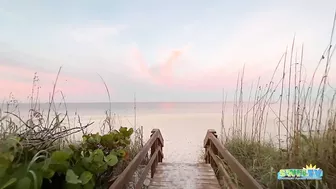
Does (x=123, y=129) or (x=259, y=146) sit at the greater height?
(x=123, y=129)

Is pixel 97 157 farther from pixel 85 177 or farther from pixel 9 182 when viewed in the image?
pixel 9 182

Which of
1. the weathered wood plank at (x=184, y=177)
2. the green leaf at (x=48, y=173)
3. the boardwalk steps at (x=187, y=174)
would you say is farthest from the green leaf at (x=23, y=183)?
the weathered wood plank at (x=184, y=177)

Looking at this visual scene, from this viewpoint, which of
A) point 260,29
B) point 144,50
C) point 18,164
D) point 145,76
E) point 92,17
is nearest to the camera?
point 18,164

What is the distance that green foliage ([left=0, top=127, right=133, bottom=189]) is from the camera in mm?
1084

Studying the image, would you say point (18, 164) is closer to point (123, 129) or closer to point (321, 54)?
point (123, 129)

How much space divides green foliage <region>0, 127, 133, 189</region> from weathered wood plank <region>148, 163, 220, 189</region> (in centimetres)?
201

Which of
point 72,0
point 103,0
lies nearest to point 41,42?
point 72,0

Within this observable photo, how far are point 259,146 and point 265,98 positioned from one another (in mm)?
797

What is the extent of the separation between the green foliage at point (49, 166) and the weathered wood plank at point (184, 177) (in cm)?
201

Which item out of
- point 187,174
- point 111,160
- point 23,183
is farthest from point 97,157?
point 187,174

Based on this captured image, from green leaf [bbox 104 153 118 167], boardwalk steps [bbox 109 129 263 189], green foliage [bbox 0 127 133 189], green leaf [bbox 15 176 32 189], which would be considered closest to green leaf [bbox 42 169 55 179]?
green foliage [bbox 0 127 133 189]

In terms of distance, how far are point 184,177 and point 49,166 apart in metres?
2.81

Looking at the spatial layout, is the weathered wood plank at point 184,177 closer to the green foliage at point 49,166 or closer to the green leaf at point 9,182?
the green foliage at point 49,166

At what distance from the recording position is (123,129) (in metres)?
2.15
